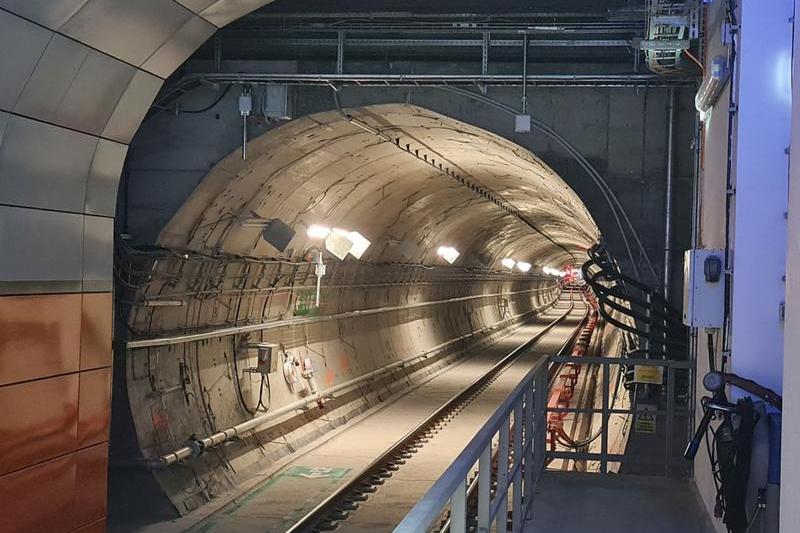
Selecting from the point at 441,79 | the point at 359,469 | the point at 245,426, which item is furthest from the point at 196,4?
the point at 359,469

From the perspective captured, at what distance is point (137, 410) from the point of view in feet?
32.2

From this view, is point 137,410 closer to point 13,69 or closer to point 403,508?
point 403,508

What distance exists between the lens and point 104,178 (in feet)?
24.1

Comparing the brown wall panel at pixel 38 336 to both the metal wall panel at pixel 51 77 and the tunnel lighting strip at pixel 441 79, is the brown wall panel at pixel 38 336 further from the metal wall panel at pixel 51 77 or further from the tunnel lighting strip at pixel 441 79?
the tunnel lighting strip at pixel 441 79

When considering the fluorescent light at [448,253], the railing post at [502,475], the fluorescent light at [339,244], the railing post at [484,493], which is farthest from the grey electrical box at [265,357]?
the fluorescent light at [448,253]

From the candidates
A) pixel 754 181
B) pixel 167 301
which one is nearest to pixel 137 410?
pixel 167 301

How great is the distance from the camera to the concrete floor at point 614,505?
651cm

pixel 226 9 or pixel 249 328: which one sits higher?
pixel 226 9

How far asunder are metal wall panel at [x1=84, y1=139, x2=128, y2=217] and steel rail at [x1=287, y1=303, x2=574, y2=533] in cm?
345

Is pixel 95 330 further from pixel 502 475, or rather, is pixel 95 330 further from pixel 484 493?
pixel 484 493

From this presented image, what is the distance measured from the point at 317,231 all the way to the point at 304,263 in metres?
0.50

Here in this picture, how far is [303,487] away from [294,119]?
166 inches

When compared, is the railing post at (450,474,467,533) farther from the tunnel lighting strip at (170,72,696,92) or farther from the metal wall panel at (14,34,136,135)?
the tunnel lighting strip at (170,72,696,92)

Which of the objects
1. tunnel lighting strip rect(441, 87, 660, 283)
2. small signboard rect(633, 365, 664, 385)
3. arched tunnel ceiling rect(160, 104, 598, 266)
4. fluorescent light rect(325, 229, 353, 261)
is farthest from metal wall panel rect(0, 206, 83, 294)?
fluorescent light rect(325, 229, 353, 261)
